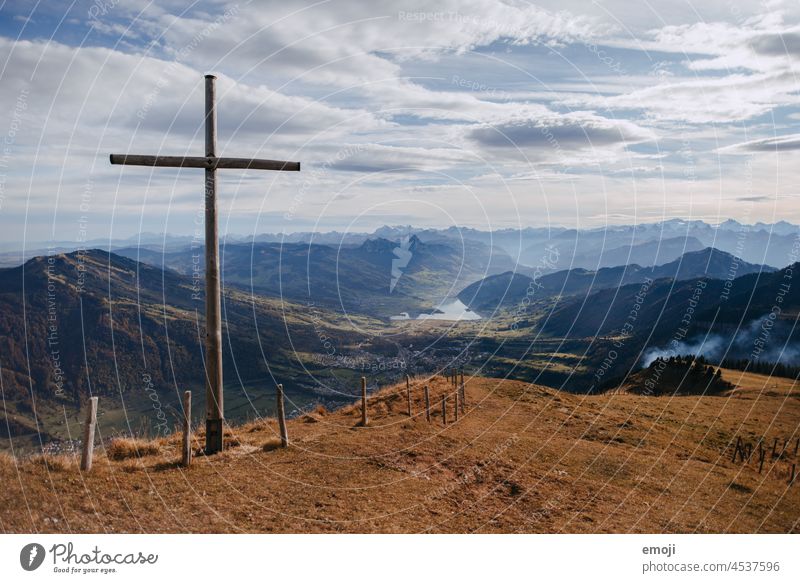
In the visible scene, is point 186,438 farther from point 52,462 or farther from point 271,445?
point 271,445

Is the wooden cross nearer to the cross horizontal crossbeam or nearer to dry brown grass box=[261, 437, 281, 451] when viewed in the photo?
the cross horizontal crossbeam

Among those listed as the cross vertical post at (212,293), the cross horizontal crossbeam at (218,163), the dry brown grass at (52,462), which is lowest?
the dry brown grass at (52,462)

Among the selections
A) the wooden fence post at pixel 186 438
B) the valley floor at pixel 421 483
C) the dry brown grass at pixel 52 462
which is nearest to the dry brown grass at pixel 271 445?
the valley floor at pixel 421 483

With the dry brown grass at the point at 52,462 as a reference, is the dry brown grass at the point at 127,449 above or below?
below

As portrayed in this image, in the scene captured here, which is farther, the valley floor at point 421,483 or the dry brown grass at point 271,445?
the dry brown grass at point 271,445

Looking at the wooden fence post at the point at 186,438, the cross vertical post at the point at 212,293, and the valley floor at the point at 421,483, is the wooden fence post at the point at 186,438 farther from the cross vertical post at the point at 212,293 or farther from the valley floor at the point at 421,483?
the cross vertical post at the point at 212,293
